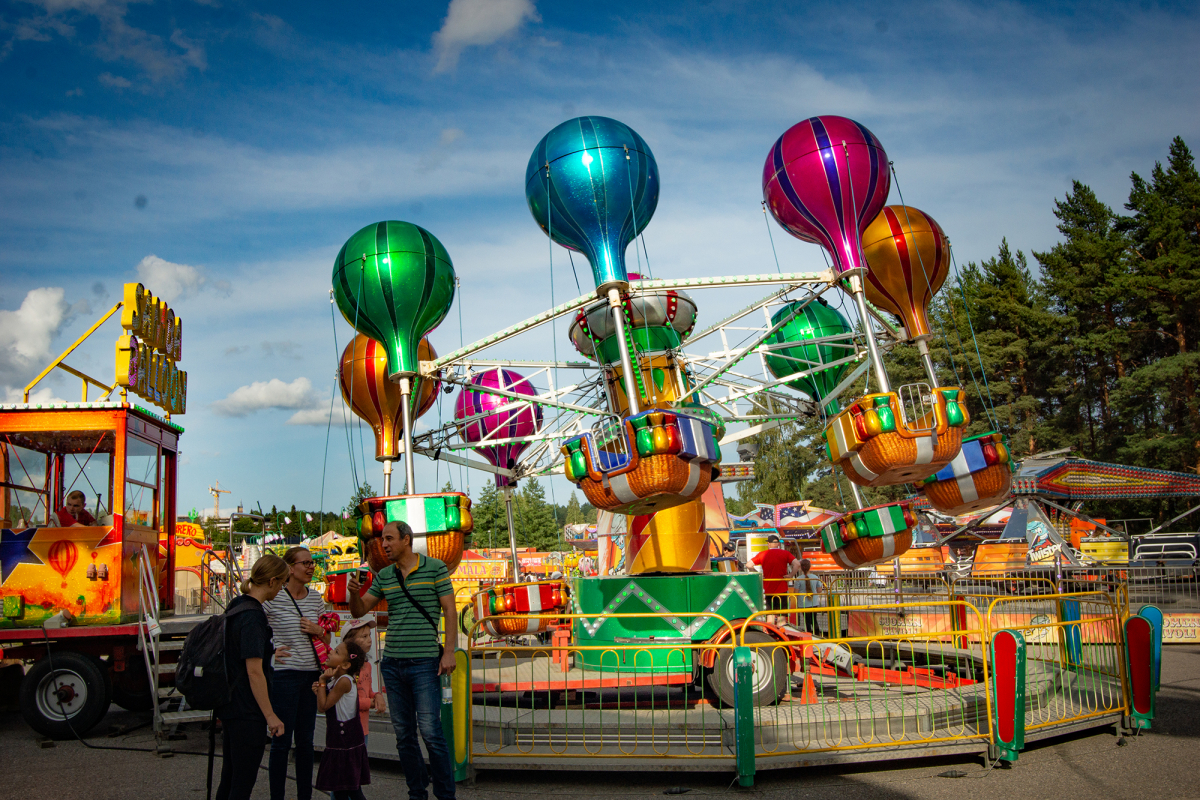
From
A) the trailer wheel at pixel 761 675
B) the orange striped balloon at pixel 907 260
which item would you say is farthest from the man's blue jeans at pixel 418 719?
the orange striped balloon at pixel 907 260

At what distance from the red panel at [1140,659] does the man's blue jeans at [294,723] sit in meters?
5.81

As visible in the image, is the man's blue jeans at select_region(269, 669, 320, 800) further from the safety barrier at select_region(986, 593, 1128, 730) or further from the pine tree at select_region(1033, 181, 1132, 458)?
the pine tree at select_region(1033, 181, 1132, 458)

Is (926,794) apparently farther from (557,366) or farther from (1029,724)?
(557,366)

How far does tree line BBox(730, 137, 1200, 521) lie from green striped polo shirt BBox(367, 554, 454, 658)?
89.0ft

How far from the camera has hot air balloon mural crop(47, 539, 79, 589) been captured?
7875mm

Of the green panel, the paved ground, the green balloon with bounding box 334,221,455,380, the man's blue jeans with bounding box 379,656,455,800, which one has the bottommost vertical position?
the paved ground

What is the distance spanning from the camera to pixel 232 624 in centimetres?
392

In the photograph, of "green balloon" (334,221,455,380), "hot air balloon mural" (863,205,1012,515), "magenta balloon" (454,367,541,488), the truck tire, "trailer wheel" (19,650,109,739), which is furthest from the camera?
"magenta balloon" (454,367,541,488)

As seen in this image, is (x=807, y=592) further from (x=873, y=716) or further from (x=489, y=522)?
(x=489, y=522)

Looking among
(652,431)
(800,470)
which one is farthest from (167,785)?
(800,470)

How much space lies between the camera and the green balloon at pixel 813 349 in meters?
12.1

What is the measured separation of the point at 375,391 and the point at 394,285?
2.80 m

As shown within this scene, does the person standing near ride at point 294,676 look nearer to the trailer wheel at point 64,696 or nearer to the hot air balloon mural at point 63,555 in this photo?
the trailer wheel at point 64,696

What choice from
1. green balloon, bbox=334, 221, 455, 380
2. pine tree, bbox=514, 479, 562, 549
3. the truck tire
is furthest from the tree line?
pine tree, bbox=514, 479, 562, 549
